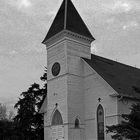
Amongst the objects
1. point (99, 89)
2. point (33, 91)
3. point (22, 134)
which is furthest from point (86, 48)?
point (22, 134)

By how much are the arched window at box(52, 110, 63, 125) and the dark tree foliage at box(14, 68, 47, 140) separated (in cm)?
884

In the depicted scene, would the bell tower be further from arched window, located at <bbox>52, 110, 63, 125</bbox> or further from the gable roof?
the gable roof

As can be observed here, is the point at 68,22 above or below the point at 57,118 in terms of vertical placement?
above

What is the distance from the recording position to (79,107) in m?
33.6

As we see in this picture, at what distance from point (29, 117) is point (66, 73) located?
44.2 ft

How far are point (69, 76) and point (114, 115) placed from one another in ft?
21.9

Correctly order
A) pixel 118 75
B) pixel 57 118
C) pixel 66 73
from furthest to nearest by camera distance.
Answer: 1. pixel 118 75
2. pixel 57 118
3. pixel 66 73

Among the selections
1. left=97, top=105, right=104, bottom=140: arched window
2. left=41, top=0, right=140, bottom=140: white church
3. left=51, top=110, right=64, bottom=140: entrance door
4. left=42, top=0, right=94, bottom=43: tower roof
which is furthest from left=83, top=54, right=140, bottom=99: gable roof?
left=51, top=110, right=64, bottom=140: entrance door

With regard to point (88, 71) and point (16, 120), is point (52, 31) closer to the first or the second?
point (88, 71)

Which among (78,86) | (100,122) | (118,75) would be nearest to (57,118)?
(78,86)

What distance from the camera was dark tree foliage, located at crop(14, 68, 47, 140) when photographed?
44.5 meters

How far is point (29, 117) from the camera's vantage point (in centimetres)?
4447

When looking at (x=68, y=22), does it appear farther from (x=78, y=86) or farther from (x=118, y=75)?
(x=118, y=75)

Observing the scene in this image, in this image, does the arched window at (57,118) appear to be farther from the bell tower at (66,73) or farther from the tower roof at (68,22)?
the tower roof at (68,22)
